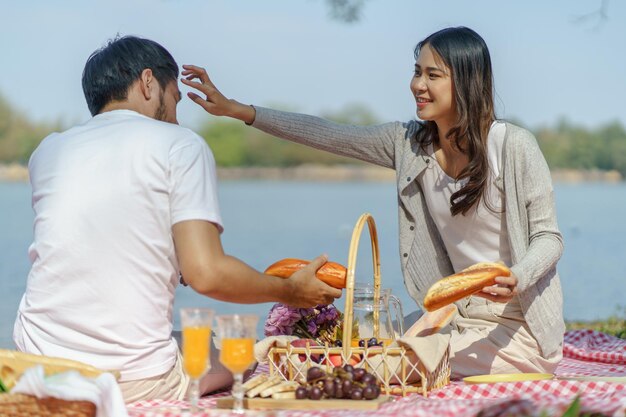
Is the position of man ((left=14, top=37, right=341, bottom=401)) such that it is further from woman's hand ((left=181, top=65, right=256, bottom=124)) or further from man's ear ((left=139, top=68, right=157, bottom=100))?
woman's hand ((left=181, top=65, right=256, bottom=124))

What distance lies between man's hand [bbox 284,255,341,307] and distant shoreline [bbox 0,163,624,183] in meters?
30.8

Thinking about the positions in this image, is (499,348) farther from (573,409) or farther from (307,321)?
(573,409)

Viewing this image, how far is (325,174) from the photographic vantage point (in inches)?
1688

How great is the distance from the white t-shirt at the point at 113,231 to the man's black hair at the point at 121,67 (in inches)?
6.5

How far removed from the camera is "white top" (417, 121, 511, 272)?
3.60 m

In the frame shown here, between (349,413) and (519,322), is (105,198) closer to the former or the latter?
(349,413)

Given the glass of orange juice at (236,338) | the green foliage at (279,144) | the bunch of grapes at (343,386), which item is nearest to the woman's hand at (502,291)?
the bunch of grapes at (343,386)

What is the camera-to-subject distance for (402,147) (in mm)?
3846

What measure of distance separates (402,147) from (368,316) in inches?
31.5

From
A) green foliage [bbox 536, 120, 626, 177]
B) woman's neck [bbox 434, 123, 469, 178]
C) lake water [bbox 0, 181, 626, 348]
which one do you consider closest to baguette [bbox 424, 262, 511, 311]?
woman's neck [bbox 434, 123, 469, 178]

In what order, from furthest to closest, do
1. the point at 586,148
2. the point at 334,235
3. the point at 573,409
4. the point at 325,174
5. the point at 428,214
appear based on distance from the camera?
the point at 325,174 → the point at 586,148 → the point at 334,235 → the point at 428,214 → the point at 573,409

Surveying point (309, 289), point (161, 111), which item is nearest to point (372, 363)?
point (309, 289)

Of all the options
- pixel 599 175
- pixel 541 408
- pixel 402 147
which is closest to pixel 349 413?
pixel 541 408

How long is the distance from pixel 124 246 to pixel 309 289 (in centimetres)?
55
